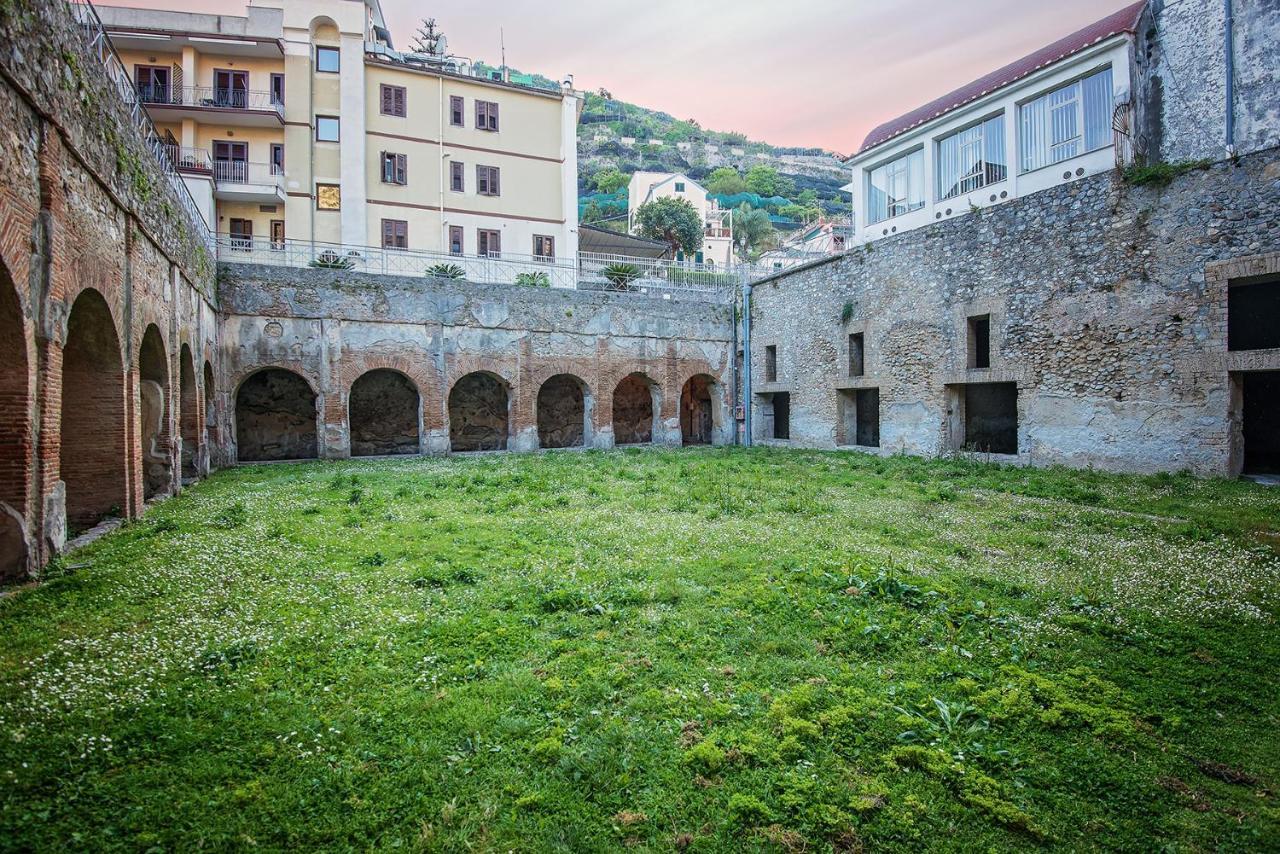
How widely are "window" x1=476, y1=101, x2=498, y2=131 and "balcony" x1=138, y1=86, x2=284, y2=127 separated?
9080mm

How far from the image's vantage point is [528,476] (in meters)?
15.5

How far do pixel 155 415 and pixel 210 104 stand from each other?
24618mm

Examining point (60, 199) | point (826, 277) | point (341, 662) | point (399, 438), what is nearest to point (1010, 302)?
point (826, 277)

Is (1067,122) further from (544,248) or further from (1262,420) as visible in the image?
(544,248)

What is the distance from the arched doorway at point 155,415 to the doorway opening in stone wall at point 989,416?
20.3 m

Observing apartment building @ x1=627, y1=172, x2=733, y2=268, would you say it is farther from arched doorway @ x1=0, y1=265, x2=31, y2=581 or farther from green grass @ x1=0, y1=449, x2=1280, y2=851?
arched doorway @ x1=0, y1=265, x2=31, y2=581

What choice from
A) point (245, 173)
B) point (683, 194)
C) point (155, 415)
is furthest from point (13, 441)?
point (683, 194)

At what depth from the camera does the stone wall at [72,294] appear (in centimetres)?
666

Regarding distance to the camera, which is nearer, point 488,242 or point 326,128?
point 326,128

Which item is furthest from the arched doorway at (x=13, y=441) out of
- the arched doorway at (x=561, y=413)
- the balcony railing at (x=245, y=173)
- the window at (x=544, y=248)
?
the window at (x=544, y=248)

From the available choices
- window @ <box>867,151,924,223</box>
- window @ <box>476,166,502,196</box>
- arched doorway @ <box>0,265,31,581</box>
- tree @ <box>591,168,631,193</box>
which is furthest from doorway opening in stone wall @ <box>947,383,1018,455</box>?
tree @ <box>591,168,631,193</box>

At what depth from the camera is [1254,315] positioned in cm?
1570

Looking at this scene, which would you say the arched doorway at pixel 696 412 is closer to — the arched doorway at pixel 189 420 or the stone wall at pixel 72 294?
the arched doorway at pixel 189 420

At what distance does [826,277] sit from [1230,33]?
41.3 feet
